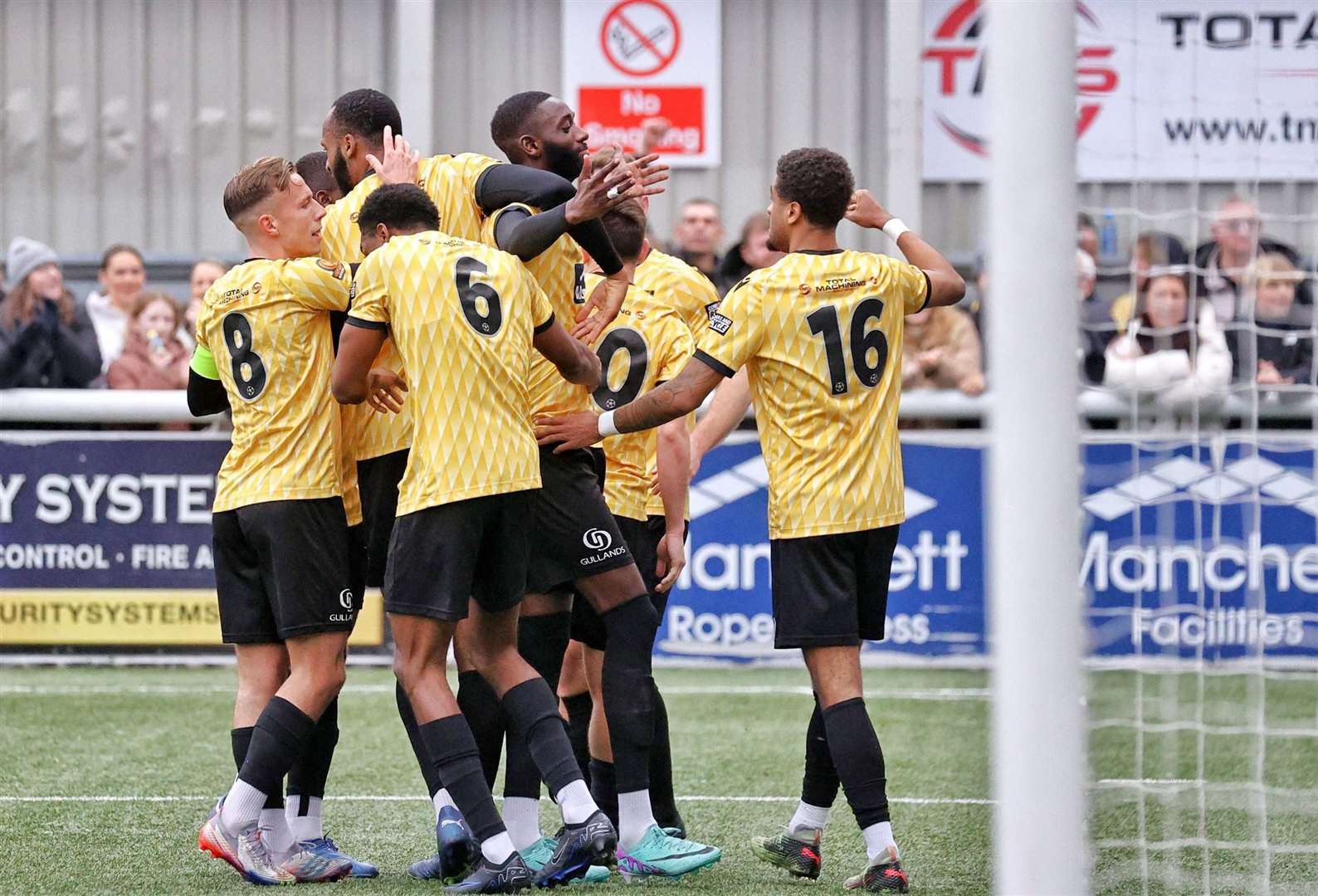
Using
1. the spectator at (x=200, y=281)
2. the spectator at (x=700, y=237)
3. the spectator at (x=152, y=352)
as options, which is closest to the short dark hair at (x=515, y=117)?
the spectator at (x=700, y=237)

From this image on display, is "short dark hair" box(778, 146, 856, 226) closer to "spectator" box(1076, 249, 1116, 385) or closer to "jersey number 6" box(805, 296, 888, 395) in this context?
"jersey number 6" box(805, 296, 888, 395)

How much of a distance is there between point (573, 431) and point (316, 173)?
4.76 ft

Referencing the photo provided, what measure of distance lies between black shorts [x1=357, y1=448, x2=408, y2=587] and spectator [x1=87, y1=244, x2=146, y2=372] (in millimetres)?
6011

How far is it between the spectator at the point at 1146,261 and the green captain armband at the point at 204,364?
8.77ft

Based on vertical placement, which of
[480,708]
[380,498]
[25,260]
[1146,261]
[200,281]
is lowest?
[480,708]

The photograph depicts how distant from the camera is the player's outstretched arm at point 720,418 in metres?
5.44

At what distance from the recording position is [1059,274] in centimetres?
306

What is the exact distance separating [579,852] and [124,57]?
11598mm

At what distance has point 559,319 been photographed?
5043mm

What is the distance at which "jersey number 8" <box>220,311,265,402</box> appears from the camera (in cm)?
484

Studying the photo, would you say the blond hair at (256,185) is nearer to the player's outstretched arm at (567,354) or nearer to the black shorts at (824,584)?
the player's outstretched arm at (567,354)

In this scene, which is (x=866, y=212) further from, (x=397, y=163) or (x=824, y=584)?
(x=397, y=163)

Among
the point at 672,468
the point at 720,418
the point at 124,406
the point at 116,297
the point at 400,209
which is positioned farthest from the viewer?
the point at 116,297

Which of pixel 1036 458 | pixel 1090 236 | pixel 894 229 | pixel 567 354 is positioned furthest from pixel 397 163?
pixel 1036 458
